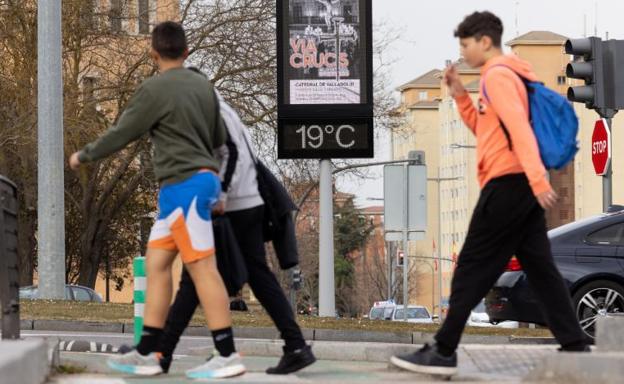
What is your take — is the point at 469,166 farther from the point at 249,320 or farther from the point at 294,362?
the point at 294,362

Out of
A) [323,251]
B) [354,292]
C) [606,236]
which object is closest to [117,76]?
[323,251]

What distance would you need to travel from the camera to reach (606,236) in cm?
1786

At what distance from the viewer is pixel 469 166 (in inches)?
6398

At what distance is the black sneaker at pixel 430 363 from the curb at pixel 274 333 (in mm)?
9476

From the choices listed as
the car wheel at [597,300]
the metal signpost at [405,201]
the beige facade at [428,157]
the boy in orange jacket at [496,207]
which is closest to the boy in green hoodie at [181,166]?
the boy in orange jacket at [496,207]

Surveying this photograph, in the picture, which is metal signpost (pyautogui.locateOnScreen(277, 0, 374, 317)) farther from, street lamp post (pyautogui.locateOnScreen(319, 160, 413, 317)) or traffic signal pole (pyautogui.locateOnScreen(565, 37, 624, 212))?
traffic signal pole (pyautogui.locateOnScreen(565, 37, 624, 212))

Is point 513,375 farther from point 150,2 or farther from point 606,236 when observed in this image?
point 150,2

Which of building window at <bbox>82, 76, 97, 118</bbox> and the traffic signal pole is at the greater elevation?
building window at <bbox>82, 76, 97, 118</bbox>

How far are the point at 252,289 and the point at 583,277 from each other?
879 cm

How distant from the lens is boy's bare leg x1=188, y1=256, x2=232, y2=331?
8.75 meters

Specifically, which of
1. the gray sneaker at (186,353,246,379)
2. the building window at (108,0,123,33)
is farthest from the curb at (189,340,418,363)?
the building window at (108,0,123,33)

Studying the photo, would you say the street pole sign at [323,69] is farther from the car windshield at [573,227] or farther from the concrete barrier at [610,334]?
the concrete barrier at [610,334]

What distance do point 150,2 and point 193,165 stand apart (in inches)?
1482

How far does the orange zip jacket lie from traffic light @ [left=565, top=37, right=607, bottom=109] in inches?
385
